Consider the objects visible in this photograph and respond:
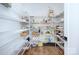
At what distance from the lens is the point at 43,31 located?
1.44m

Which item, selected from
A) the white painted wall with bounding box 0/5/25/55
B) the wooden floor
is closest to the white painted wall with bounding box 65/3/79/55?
the wooden floor

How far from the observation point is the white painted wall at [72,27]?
4.71ft

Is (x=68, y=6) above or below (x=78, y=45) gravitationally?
above

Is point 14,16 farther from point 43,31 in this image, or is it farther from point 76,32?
point 76,32

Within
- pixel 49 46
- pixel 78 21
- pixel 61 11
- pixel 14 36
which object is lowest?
pixel 49 46

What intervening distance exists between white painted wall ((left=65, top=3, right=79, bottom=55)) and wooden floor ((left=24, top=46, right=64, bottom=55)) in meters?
0.10

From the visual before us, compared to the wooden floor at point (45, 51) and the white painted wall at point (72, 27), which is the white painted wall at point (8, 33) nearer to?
the wooden floor at point (45, 51)

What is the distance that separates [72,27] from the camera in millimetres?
1444

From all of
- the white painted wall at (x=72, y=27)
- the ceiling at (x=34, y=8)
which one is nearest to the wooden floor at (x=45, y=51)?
the white painted wall at (x=72, y=27)

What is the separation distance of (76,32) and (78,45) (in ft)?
0.48

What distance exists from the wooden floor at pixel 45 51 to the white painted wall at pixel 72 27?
4.0 inches

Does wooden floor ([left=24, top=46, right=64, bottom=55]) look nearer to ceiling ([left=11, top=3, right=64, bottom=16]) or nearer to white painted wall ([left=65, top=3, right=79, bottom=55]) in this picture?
white painted wall ([left=65, top=3, right=79, bottom=55])

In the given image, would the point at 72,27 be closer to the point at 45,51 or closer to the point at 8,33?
the point at 45,51
